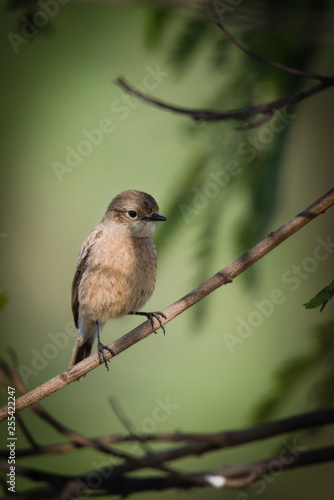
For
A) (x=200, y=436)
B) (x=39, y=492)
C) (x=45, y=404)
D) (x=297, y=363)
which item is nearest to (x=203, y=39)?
(x=297, y=363)

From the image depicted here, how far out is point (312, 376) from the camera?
152 centimetres

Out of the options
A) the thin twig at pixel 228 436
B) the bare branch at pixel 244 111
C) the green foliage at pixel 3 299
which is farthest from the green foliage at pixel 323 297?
the green foliage at pixel 3 299

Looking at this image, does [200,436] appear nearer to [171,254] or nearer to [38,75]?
[171,254]

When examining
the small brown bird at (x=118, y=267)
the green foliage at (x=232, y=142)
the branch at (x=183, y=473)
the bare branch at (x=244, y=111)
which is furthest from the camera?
the small brown bird at (x=118, y=267)

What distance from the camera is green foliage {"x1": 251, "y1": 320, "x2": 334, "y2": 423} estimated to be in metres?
1.48

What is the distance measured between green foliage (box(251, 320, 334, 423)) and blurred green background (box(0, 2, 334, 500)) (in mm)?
19

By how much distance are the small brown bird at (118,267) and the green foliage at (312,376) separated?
1.49 meters

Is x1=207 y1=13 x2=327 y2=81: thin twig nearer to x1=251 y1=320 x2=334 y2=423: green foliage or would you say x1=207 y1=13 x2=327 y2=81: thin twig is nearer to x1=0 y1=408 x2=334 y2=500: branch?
x1=251 y1=320 x2=334 y2=423: green foliage

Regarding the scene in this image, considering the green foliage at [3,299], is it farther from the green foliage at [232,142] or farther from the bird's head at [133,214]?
the bird's head at [133,214]

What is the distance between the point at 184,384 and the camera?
3588 millimetres

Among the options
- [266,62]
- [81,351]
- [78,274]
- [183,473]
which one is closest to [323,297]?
[183,473]

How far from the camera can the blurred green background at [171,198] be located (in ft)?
6.06

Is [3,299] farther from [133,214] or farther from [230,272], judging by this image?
[133,214]

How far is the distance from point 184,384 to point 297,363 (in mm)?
2149
